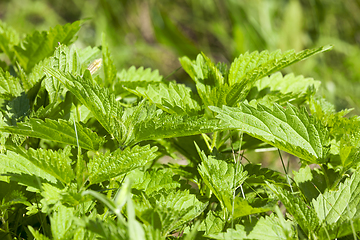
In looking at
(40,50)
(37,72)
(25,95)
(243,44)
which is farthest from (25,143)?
(243,44)

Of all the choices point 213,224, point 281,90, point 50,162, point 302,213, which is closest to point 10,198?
point 50,162

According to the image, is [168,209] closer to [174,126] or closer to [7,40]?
[174,126]

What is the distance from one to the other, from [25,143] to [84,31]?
11.9 ft

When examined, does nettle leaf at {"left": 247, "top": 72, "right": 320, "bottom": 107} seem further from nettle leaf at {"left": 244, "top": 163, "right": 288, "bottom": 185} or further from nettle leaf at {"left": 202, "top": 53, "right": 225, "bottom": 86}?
nettle leaf at {"left": 244, "top": 163, "right": 288, "bottom": 185}

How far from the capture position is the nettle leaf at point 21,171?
3.06ft

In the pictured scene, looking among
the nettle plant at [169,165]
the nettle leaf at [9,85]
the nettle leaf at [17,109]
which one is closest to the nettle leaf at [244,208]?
Result: the nettle plant at [169,165]

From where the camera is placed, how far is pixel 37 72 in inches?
52.4

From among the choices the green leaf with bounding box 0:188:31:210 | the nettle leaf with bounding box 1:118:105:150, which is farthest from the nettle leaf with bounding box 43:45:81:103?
the green leaf with bounding box 0:188:31:210

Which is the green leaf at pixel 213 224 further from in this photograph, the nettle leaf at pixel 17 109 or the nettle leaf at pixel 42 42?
the nettle leaf at pixel 42 42

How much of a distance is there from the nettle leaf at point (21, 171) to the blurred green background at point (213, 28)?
2.17 meters

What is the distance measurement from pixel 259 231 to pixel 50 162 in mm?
615

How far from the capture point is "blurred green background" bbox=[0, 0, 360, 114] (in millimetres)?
3535

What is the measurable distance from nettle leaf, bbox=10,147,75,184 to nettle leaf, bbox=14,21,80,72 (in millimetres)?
724

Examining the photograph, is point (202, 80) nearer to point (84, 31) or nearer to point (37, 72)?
point (37, 72)
